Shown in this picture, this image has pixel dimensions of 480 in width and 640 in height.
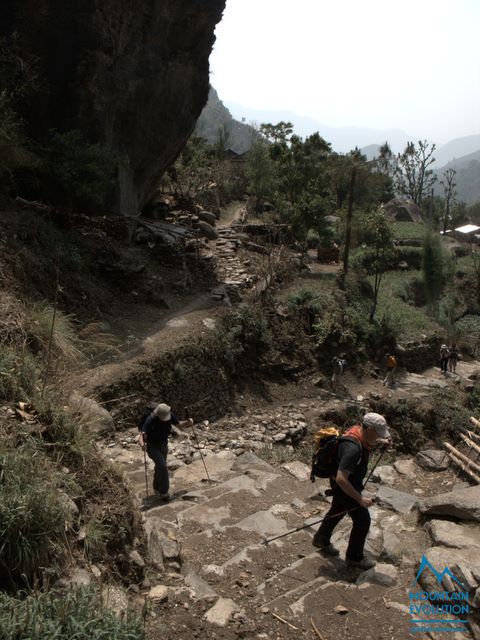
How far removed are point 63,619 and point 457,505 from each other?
4.76 m

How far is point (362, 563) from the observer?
5.00 metres

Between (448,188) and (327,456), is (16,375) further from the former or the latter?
(448,188)

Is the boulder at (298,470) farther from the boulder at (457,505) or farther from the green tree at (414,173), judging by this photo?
the green tree at (414,173)

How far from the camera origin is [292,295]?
63.2 feet

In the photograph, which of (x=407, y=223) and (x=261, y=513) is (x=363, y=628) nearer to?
(x=261, y=513)

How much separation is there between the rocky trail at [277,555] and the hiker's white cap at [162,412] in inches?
48.5

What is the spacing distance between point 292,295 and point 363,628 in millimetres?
15629

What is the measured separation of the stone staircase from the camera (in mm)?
4059

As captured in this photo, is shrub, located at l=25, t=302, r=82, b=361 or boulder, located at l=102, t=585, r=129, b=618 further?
shrub, located at l=25, t=302, r=82, b=361

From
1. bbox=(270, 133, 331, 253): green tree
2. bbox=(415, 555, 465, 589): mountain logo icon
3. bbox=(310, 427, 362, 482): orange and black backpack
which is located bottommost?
bbox=(415, 555, 465, 589): mountain logo icon

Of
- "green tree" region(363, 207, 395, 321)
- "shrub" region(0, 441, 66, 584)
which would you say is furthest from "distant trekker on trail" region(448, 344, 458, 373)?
"shrub" region(0, 441, 66, 584)

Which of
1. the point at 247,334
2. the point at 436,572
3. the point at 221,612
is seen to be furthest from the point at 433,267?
the point at 221,612

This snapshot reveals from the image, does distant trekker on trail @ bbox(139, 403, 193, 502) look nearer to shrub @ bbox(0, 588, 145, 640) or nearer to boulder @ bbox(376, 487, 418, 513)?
boulder @ bbox(376, 487, 418, 513)

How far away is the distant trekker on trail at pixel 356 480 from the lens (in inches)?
185
